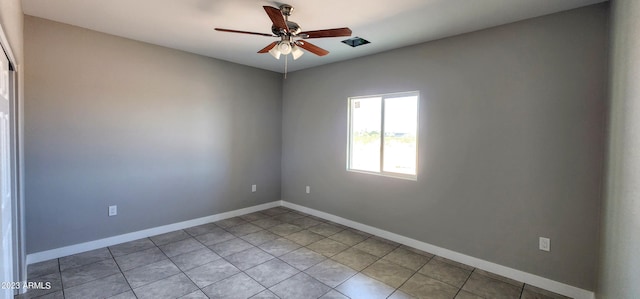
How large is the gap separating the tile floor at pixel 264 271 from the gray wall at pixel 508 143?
1.21 ft

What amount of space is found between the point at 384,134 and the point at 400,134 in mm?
251

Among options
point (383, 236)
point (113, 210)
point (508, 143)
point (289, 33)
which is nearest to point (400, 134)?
point (508, 143)

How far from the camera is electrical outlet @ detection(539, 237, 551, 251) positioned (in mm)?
2566

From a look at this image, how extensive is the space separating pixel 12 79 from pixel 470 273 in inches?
175

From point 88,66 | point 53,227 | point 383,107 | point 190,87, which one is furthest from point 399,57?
point 53,227

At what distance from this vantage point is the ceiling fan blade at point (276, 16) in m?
1.99

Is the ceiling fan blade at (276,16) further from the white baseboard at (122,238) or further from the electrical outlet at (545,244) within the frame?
the white baseboard at (122,238)

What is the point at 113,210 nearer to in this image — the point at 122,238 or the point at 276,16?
the point at 122,238

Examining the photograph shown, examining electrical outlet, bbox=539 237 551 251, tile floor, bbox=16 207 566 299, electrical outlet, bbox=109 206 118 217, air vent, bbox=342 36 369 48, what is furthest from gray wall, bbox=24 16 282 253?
electrical outlet, bbox=539 237 551 251

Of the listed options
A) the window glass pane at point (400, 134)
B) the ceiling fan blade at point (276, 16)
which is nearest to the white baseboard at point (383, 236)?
the window glass pane at point (400, 134)

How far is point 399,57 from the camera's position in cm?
357

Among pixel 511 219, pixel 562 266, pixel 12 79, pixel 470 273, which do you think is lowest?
pixel 470 273

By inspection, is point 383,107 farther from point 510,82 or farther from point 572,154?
point 572,154

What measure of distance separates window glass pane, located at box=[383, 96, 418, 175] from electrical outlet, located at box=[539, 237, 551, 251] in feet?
4.58
